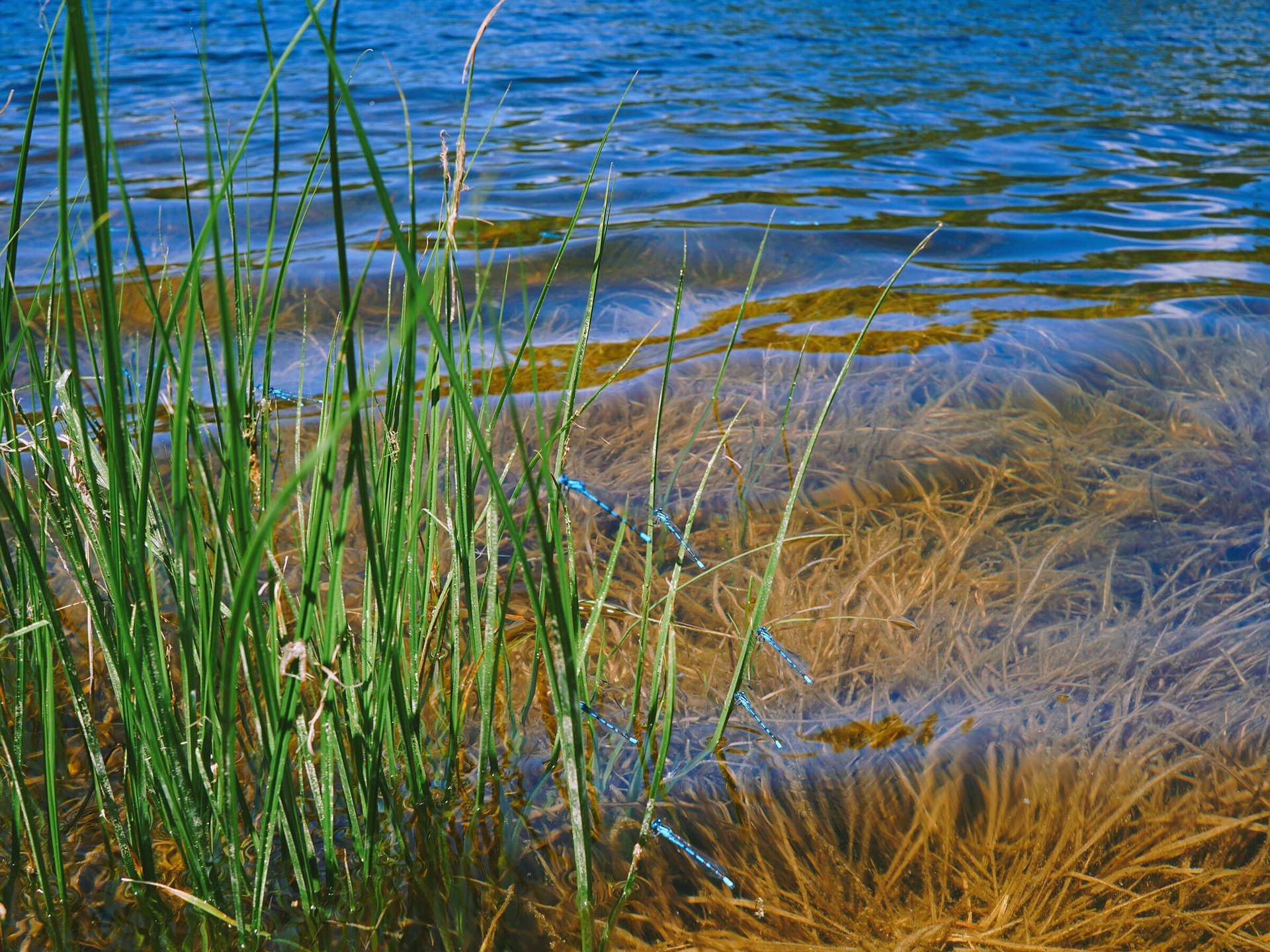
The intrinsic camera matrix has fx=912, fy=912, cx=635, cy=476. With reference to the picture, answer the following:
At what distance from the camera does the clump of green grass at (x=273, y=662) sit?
82 centimetres

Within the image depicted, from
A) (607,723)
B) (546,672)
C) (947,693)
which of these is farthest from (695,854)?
(947,693)

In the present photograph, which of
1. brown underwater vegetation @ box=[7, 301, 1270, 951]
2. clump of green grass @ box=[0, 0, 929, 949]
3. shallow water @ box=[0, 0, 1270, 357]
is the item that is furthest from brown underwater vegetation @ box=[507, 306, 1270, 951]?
shallow water @ box=[0, 0, 1270, 357]

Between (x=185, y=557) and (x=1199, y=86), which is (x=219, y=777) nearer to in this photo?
(x=185, y=557)

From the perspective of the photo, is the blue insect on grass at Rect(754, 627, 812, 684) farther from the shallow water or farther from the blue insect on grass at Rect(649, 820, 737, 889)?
the shallow water

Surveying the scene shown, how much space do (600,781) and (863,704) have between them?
52cm

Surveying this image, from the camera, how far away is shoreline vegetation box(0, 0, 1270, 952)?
2.96 ft

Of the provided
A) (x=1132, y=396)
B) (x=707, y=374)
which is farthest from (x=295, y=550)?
(x=1132, y=396)

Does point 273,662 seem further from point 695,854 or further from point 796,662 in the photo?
point 796,662

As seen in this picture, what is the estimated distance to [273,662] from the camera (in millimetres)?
968

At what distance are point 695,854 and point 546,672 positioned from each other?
527 mm

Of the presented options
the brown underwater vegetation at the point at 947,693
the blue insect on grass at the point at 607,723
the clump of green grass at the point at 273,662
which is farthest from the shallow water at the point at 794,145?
the brown underwater vegetation at the point at 947,693

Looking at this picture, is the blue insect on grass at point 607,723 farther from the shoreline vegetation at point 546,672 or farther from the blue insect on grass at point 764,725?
the blue insect on grass at point 764,725

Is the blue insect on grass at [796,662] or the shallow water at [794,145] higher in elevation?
the shallow water at [794,145]

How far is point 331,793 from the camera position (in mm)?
1082
